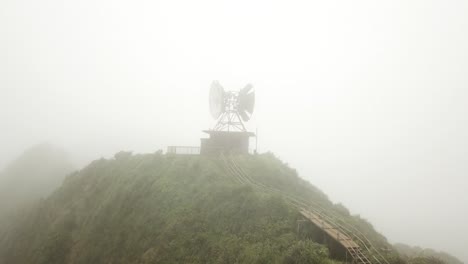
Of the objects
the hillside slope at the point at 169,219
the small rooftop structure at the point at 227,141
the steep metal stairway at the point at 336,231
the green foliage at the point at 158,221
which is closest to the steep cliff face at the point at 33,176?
the hillside slope at the point at 169,219

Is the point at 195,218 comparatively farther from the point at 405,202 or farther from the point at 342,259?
the point at 405,202

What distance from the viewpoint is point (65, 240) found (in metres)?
34.4

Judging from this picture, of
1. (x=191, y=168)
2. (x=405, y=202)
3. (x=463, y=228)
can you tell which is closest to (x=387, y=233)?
(x=463, y=228)

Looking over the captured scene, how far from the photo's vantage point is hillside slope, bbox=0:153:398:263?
19562mm

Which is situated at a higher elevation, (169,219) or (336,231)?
(336,231)

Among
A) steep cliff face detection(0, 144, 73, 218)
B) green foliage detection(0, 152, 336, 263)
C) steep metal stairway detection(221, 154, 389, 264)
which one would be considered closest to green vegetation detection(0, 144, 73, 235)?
steep cliff face detection(0, 144, 73, 218)

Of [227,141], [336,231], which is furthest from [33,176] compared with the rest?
[336,231]

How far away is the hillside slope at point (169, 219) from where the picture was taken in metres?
19.6

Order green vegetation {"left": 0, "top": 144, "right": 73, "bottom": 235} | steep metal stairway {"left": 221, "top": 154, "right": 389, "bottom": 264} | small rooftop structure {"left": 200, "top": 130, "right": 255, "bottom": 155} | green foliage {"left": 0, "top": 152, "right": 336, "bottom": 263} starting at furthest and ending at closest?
green vegetation {"left": 0, "top": 144, "right": 73, "bottom": 235}, small rooftop structure {"left": 200, "top": 130, "right": 255, "bottom": 155}, green foliage {"left": 0, "top": 152, "right": 336, "bottom": 263}, steep metal stairway {"left": 221, "top": 154, "right": 389, "bottom": 264}

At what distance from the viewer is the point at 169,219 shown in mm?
25422

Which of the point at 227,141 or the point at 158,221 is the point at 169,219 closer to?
the point at 158,221

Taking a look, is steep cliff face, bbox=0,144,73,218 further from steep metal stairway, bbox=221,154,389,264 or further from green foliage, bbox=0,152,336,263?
steep metal stairway, bbox=221,154,389,264

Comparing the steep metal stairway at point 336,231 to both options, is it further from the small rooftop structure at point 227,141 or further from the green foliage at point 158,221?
the small rooftop structure at point 227,141

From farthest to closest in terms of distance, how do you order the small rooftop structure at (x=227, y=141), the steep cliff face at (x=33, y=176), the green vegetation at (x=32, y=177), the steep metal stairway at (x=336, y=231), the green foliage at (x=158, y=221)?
the steep cliff face at (x=33, y=176)
the green vegetation at (x=32, y=177)
the small rooftop structure at (x=227, y=141)
the green foliage at (x=158, y=221)
the steep metal stairway at (x=336, y=231)
